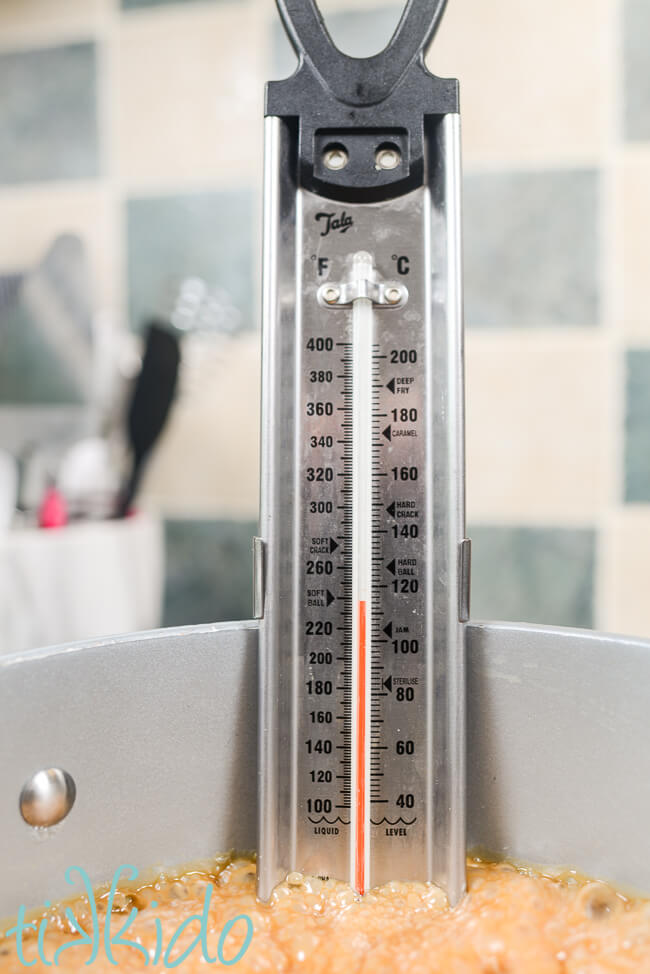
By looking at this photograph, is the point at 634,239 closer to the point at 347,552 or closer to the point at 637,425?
the point at 637,425

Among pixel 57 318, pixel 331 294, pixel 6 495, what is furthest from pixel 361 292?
pixel 57 318

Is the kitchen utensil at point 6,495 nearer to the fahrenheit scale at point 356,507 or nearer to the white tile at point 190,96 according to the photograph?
the white tile at point 190,96

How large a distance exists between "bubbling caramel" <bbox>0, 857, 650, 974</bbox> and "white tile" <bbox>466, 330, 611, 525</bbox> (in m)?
0.81

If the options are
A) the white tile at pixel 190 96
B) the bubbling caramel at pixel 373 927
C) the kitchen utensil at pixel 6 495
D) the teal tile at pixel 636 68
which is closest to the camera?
the bubbling caramel at pixel 373 927

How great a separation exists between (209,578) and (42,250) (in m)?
0.58

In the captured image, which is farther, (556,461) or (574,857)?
(556,461)

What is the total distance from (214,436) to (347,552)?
883mm

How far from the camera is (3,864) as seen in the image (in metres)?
0.37

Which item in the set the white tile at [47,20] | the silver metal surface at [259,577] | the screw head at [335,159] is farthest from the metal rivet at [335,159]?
the white tile at [47,20]

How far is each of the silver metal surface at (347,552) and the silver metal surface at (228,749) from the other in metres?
0.02

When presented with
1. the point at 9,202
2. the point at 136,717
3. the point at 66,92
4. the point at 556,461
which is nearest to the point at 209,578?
the point at 556,461

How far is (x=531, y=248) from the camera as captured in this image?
117 cm

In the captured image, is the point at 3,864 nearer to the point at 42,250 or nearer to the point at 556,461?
the point at 556,461

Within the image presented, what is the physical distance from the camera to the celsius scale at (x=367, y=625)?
0.41 metres
